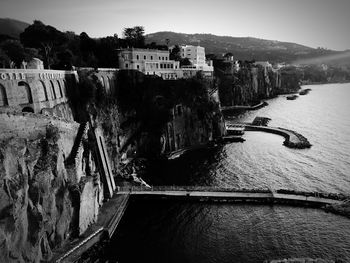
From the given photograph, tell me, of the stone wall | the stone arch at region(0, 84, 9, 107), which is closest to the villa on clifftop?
the stone wall

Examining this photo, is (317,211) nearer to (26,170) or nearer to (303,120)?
(26,170)

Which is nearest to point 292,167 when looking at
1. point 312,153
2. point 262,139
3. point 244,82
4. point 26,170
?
point 312,153

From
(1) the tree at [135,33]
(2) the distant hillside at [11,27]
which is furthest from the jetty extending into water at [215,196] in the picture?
(2) the distant hillside at [11,27]

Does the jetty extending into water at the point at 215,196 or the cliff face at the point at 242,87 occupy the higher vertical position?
the cliff face at the point at 242,87

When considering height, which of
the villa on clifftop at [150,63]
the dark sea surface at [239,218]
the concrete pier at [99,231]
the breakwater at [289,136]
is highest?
the villa on clifftop at [150,63]

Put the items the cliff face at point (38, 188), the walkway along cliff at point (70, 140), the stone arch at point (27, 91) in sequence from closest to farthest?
the cliff face at point (38, 188), the walkway along cliff at point (70, 140), the stone arch at point (27, 91)

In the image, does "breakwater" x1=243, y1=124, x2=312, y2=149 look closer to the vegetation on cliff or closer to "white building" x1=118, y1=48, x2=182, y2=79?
"white building" x1=118, y1=48, x2=182, y2=79

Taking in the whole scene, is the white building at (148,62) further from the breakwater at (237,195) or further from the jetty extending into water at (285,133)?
the breakwater at (237,195)

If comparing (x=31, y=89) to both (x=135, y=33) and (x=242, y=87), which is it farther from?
(x=242, y=87)
